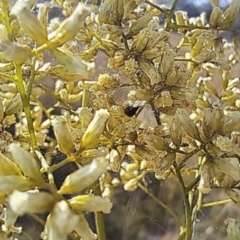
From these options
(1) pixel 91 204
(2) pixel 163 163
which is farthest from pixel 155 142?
(1) pixel 91 204

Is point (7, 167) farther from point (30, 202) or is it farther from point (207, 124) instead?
point (207, 124)

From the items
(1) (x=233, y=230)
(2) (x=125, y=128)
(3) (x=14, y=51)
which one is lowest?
(1) (x=233, y=230)

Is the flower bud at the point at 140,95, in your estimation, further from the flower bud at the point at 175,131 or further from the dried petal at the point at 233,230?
the dried petal at the point at 233,230

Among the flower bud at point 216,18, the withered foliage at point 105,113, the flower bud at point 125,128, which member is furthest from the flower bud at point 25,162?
the flower bud at point 216,18

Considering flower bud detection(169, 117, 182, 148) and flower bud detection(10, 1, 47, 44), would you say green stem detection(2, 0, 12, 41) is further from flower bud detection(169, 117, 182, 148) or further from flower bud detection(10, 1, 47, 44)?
flower bud detection(169, 117, 182, 148)

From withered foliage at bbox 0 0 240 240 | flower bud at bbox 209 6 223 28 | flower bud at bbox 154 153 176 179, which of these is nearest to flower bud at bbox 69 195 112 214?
withered foliage at bbox 0 0 240 240

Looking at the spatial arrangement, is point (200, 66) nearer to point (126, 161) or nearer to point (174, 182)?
point (126, 161)

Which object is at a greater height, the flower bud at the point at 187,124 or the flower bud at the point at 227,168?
the flower bud at the point at 187,124
